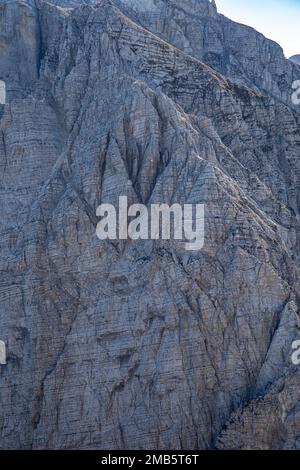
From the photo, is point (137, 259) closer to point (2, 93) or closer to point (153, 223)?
point (153, 223)

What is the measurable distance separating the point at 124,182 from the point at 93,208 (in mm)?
2027

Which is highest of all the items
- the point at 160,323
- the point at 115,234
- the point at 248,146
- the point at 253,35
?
the point at 253,35

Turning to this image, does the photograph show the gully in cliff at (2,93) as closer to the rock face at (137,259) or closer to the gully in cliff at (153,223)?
the rock face at (137,259)

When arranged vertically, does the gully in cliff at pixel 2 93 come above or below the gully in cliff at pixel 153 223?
above

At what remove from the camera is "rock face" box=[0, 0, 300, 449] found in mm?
76000

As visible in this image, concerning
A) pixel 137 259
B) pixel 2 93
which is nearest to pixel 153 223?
pixel 137 259

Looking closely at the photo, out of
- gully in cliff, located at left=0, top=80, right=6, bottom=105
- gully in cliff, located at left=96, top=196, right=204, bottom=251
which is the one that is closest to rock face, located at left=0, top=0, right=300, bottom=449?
gully in cliff, located at left=0, top=80, right=6, bottom=105

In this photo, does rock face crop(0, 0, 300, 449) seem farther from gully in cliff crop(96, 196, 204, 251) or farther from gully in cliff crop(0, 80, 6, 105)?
gully in cliff crop(96, 196, 204, 251)

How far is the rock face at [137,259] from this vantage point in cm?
7600

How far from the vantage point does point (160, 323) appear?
77188 mm

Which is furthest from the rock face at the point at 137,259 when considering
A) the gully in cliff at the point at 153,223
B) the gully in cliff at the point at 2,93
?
the gully in cliff at the point at 153,223
